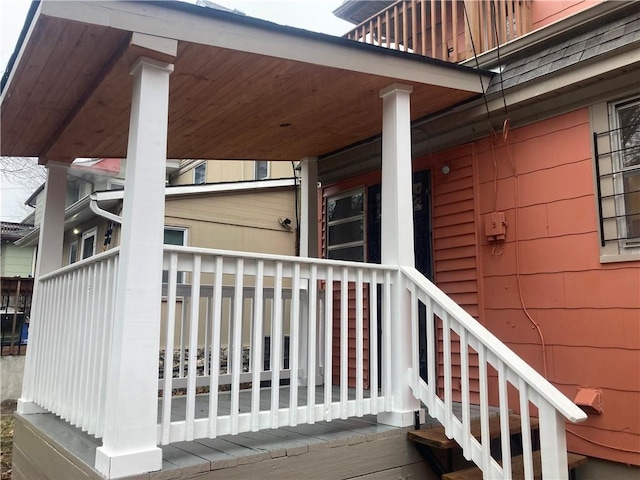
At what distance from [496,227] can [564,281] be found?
2.17 ft

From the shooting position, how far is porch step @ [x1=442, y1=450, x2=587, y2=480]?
9.34 feet

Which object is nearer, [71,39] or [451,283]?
[71,39]

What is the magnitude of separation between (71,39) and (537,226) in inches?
129

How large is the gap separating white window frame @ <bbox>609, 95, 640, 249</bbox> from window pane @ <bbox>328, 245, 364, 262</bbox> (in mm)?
2590

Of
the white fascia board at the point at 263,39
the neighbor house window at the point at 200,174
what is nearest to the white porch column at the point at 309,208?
the white fascia board at the point at 263,39

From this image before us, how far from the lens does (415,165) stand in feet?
16.1

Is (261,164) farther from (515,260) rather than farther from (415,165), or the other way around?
(515,260)

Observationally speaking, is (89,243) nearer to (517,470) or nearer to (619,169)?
(517,470)

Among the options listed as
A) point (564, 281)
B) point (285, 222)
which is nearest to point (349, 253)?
point (564, 281)

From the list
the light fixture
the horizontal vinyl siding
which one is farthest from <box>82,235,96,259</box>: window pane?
the horizontal vinyl siding

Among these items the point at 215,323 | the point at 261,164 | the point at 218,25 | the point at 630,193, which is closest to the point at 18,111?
the point at 218,25

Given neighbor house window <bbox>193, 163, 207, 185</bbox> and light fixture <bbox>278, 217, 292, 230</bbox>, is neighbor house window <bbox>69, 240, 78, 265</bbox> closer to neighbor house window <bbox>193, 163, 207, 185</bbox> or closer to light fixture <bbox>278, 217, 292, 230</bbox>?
neighbor house window <bbox>193, 163, 207, 185</bbox>

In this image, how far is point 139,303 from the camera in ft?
7.98

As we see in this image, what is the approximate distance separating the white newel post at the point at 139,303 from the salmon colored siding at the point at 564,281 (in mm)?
2684
